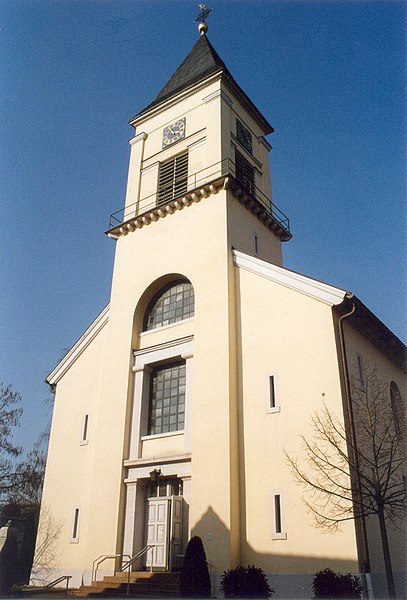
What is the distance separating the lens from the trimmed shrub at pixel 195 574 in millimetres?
13250

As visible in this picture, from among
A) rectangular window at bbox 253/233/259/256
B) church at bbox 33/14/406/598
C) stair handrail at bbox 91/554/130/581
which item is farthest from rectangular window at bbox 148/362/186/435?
rectangular window at bbox 253/233/259/256

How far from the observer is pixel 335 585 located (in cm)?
1181

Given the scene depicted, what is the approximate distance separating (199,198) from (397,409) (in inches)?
447

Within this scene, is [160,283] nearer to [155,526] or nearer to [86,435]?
[86,435]

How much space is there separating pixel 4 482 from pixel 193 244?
19493 mm

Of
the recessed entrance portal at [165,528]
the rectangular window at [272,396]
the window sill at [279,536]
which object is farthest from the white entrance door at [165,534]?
the rectangular window at [272,396]

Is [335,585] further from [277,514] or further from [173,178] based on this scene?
[173,178]

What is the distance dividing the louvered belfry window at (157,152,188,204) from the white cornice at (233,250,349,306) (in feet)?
19.2

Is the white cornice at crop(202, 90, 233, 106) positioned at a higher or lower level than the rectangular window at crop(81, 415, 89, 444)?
higher

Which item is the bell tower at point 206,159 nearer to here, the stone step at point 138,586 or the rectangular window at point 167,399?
the rectangular window at point 167,399

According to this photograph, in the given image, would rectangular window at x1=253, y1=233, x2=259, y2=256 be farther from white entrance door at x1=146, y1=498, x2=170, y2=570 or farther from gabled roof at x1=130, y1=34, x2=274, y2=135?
white entrance door at x1=146, y1=498, x2=170, y2=570

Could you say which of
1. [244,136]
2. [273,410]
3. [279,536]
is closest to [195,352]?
[273,410]

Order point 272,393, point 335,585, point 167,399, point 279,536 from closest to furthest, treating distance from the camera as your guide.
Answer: point 335,585 → point 279,536 → point 272,393 → point 167,399

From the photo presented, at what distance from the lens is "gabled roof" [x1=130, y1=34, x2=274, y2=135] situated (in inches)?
995
